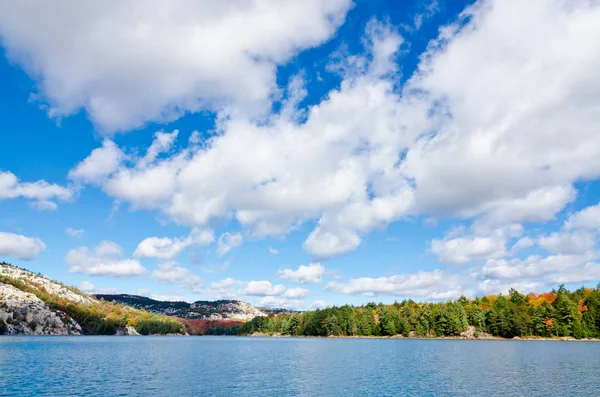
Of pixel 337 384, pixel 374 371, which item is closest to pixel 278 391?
pixel 337 384

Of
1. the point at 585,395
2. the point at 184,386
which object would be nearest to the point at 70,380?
the point at 184,386

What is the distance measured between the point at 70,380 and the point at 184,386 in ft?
67.2

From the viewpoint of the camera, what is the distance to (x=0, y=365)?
88.6 meters

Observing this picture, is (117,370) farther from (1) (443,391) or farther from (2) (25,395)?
(1) (443,391)

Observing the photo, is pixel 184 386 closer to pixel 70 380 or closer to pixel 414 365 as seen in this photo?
pixel 70 380

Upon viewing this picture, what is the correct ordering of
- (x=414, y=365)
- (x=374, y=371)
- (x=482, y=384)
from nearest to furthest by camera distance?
(x=482, y=384)
(x=374, y=371)
(x=414, y=365)

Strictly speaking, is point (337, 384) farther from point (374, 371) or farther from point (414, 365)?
point (414, 365)

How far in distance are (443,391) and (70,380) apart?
60691mm

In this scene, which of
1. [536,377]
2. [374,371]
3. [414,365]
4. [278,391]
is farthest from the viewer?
[414,365]

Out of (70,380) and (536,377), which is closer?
(70,380)

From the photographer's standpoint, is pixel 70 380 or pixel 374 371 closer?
pixel 70 380

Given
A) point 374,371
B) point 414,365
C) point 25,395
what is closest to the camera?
point 25,395

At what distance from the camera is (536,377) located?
74438mm

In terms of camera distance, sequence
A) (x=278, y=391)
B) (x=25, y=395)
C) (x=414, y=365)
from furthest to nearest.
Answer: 1. (x=414, y=365)
2. (x=278, y=391)
3. (x=25, y=395)
